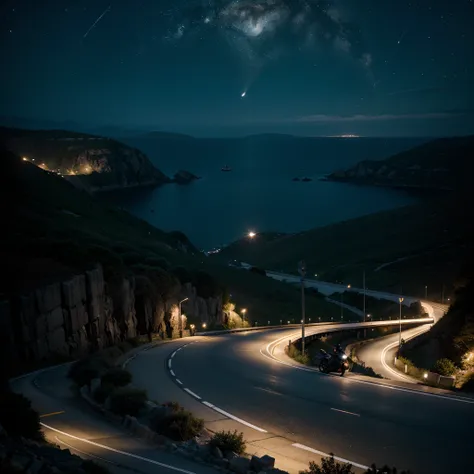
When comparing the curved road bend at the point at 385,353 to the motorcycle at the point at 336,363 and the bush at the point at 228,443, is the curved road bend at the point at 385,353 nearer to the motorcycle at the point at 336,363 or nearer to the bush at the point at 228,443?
the motorcycle at the point at 336,363

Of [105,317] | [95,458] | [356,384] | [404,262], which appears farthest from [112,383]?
[404,262]

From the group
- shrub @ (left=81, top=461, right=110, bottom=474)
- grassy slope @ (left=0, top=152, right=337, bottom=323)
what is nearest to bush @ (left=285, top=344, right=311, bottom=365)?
grassy slope @ (left=0, top=152, right=337, bottom=323)

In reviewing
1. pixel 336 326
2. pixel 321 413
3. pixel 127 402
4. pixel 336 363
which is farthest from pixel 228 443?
pixel 336 326

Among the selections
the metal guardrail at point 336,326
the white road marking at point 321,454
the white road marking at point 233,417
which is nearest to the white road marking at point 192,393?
the white road marking at point 233,417

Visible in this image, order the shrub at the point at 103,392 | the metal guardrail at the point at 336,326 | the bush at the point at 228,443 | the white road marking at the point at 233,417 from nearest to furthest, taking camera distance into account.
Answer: the bush at the point at 228,443 → the white road marking at the point at 233,417 → the shrub at the point at 103,392 → the metal guardrail at the point at 336,326

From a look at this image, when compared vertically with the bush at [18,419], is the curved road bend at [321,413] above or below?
below

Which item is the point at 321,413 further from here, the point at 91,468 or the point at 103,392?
the point at 91,468

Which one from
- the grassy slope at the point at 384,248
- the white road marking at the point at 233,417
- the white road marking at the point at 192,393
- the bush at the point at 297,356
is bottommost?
the grassy slope at the point at 384,248

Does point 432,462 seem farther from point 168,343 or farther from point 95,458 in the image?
point 168,343
